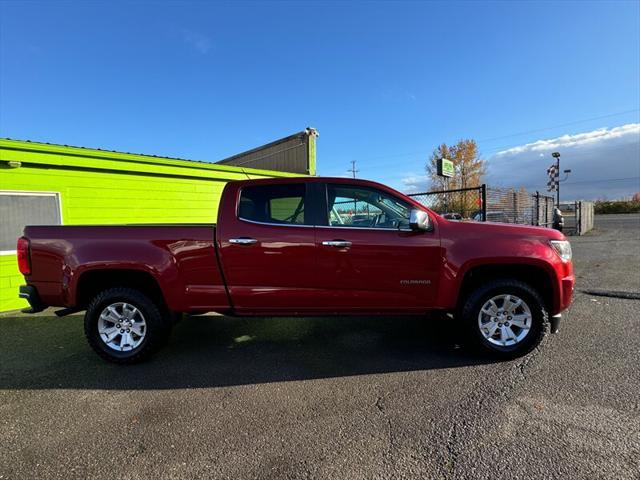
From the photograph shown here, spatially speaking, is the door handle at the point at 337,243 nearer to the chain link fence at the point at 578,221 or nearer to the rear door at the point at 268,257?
the rear door at the point at 268,257

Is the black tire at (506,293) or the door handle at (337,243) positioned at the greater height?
the door handle at (337,243)

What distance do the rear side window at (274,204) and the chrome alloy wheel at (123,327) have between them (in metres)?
1.59

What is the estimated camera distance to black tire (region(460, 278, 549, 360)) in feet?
12.7

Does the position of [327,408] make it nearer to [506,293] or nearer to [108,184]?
[506,293]

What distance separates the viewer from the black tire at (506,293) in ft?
12.7

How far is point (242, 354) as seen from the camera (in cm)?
430

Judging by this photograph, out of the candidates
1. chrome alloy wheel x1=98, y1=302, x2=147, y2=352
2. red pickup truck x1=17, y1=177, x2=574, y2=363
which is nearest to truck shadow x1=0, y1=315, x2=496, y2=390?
chrome alloy wheel x1=98, y1=302, x2=147, y2=352

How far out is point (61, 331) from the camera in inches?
213

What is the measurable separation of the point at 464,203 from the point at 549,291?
29.3 feet

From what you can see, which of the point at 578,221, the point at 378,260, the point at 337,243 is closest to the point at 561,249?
the point at 378,260

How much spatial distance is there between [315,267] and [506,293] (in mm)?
1998

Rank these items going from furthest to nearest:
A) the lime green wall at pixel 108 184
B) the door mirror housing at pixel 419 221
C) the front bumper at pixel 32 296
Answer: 1. the lime green wall at pixel 108 184
2. the front bumper at pixel 32 296
3. the door mirror housing at pixel 419 221

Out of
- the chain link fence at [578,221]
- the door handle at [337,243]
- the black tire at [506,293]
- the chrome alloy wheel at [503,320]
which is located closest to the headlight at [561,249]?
the black tire at [506,293]

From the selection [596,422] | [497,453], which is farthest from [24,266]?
[596,422]
